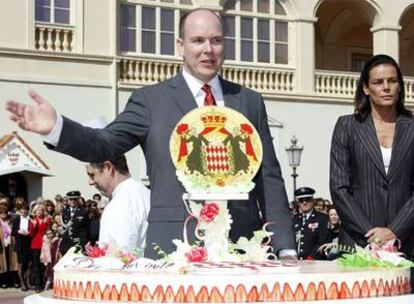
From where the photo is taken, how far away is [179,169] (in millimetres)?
4551

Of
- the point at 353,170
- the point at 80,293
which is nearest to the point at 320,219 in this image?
the point at 353,170

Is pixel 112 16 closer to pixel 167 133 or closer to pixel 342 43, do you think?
pixel 342 43

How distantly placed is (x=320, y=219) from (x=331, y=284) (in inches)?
413

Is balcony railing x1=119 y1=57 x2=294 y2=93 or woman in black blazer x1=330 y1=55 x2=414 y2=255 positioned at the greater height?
balcony railing x1=119 y1=57 x2=294 y2=93

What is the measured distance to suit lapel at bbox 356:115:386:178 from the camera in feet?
18.3

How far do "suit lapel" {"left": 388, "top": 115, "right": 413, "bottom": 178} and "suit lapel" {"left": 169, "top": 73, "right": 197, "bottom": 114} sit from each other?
4.10ft

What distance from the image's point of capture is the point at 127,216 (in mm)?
6570

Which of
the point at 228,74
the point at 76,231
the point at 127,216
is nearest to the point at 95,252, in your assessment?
the point at 127,216

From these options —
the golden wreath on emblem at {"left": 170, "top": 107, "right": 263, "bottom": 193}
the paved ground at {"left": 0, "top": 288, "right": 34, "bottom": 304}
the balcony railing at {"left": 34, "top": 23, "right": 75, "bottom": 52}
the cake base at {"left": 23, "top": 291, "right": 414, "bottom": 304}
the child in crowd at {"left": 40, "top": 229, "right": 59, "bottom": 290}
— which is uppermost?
the balcony railing at {"left": 34, "top": 23, "right": 75, "bottom": 52}

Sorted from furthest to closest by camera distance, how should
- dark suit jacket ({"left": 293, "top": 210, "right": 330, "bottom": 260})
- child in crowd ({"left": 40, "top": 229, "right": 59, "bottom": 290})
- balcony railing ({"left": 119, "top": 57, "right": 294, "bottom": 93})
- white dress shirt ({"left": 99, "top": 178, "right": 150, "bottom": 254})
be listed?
1. balcony railing ({"left": 119, "top": 57, "right": 294, "bottom": 93})
2. child in crowd ({"left": 40, "top": 229, "right": 59, "bottom": 290})
3. dark suit jacket ({"left": 293, "top": 210, "right": 330, "bottom": 260})
4. white dress shirt ({"left": 99, "top": 178, "right": 150, "bottom": 254})

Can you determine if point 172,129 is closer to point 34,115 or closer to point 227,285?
point 34,115

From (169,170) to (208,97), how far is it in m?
0.39

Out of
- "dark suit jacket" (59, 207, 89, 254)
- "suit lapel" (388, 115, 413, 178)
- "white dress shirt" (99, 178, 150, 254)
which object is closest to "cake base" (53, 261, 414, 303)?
"suit lapel" (388, 115, 413, 178)

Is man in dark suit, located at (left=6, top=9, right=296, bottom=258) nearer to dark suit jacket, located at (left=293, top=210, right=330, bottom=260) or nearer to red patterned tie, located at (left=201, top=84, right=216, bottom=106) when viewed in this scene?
red patterned tie, located at (left=201, top=84, right=216, bottom=106)
